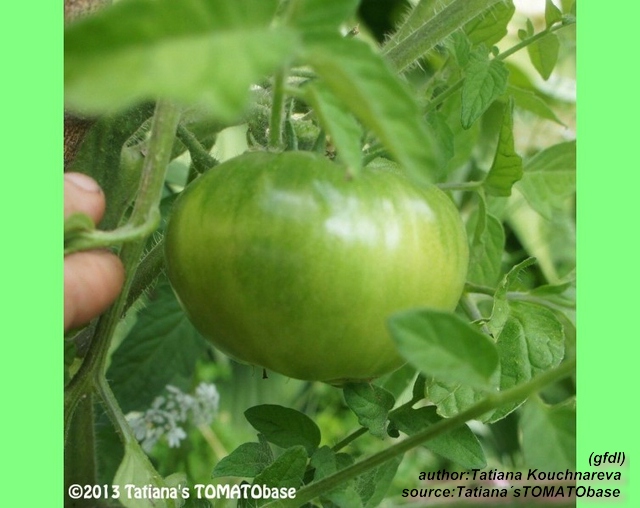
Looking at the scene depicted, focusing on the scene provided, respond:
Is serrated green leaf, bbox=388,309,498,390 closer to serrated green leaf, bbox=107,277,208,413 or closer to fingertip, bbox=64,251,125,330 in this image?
fingertip, bbox=64,251,125,330

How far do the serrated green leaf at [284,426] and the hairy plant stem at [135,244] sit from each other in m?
0.09

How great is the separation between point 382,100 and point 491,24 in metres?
0.38

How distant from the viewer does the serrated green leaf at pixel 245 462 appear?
0.49 metres

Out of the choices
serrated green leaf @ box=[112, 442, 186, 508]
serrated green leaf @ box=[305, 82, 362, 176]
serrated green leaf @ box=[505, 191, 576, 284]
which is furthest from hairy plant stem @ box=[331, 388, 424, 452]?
serrated green leaf @ box=[505, 191, 576, 284]

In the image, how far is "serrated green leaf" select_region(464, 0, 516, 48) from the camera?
615 mm

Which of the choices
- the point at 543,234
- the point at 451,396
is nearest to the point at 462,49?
the point at 451,396

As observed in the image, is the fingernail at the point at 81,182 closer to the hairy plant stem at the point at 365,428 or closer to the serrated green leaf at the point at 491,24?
the hairy plant stem at the point at 365,428

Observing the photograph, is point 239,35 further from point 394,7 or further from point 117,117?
point 394,7

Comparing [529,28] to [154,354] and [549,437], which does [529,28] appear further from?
[154,354]

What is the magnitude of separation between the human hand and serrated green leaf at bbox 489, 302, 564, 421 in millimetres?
248

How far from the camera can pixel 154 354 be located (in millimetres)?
738

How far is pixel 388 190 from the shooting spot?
420mm

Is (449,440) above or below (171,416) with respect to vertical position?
above

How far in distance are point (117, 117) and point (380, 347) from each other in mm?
255
